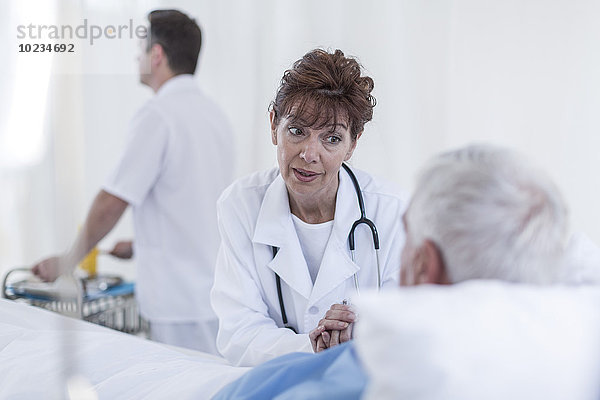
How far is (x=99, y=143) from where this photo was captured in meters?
2.84

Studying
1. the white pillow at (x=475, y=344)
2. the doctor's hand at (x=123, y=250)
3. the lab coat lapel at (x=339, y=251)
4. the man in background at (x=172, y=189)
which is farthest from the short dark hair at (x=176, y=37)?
the white pillow at (x=475, y=344)

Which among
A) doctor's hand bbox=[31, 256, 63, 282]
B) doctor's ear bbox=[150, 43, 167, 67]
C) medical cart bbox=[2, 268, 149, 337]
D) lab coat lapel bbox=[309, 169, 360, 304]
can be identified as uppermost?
doctor's ear bbox=[150, 43, 167, 67]

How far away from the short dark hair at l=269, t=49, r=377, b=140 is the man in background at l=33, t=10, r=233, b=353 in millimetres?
745

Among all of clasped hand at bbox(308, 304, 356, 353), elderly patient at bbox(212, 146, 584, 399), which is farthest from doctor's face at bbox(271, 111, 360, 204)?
elderly patient at bbox(212, 146, 584, 399)

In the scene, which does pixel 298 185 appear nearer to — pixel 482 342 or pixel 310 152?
pixel 310 152

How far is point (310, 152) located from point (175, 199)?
0.83 meters

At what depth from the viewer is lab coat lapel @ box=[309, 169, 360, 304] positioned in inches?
59.6

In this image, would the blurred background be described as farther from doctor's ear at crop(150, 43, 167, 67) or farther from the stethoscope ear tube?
the stethoscope ear tube

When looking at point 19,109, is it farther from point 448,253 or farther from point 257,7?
point 257,7

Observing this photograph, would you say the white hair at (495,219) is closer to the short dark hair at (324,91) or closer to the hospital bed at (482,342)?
the hospital bed at (482,342)

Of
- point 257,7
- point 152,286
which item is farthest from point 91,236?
point 257,7

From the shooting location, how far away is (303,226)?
5.23 feet

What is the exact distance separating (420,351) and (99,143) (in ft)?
7.58

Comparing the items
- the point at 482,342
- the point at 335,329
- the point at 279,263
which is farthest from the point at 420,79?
the point at 482,342
